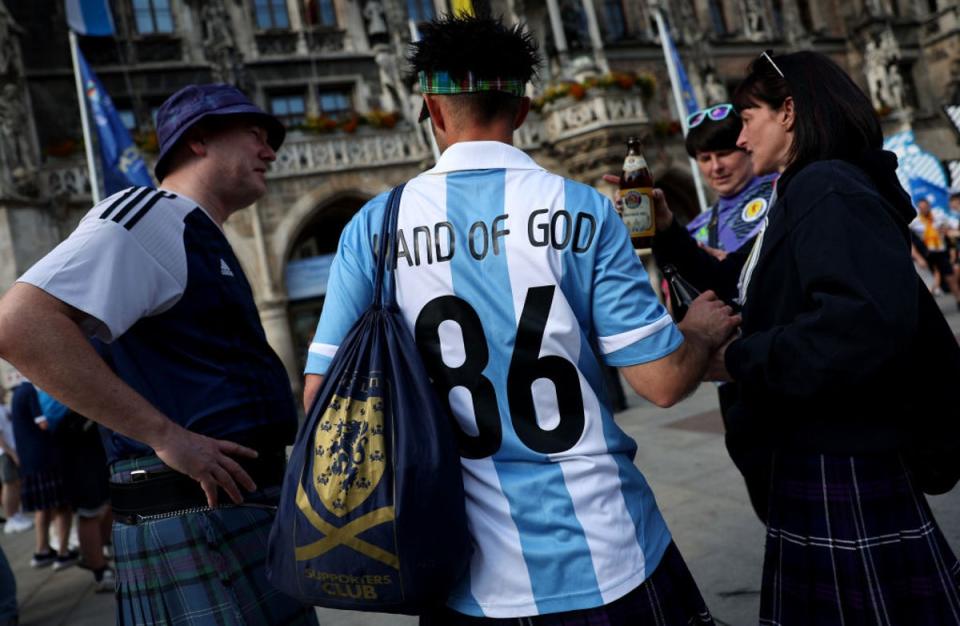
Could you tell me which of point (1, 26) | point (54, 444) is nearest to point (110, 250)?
point (54, 444)

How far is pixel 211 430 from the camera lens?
5.96 ft

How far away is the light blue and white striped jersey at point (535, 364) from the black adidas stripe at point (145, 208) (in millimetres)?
657

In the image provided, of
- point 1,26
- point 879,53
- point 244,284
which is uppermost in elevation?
point 1,26

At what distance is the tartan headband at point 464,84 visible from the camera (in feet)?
4.86

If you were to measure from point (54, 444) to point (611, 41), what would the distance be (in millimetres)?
18734

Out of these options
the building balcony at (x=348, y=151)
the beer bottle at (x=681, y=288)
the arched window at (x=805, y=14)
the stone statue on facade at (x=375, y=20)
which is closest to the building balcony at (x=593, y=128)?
the building balcony at (x=348, y=151)

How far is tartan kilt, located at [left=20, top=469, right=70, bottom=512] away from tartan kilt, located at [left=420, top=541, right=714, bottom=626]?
5.51 metres

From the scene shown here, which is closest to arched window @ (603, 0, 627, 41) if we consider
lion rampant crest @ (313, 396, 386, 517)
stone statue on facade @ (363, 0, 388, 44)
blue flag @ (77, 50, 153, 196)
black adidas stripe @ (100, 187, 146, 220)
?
stone statue on facade @ (363, 0, 388, 44)

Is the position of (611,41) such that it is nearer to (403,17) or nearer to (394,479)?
(403,17)

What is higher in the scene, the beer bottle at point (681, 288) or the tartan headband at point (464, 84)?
the tartan headband at point (464, 84)

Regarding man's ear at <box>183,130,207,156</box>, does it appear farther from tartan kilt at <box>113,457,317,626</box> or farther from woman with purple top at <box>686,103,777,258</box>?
woman with purple top at <box>686,103,777,258</box>

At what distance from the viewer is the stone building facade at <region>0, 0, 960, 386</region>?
575 inches

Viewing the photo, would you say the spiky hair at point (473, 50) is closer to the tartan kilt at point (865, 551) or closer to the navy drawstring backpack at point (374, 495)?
the navy drawstring backpack at point (374, 495)

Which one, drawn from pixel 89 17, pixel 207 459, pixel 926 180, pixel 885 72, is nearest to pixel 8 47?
pixel 89 17
